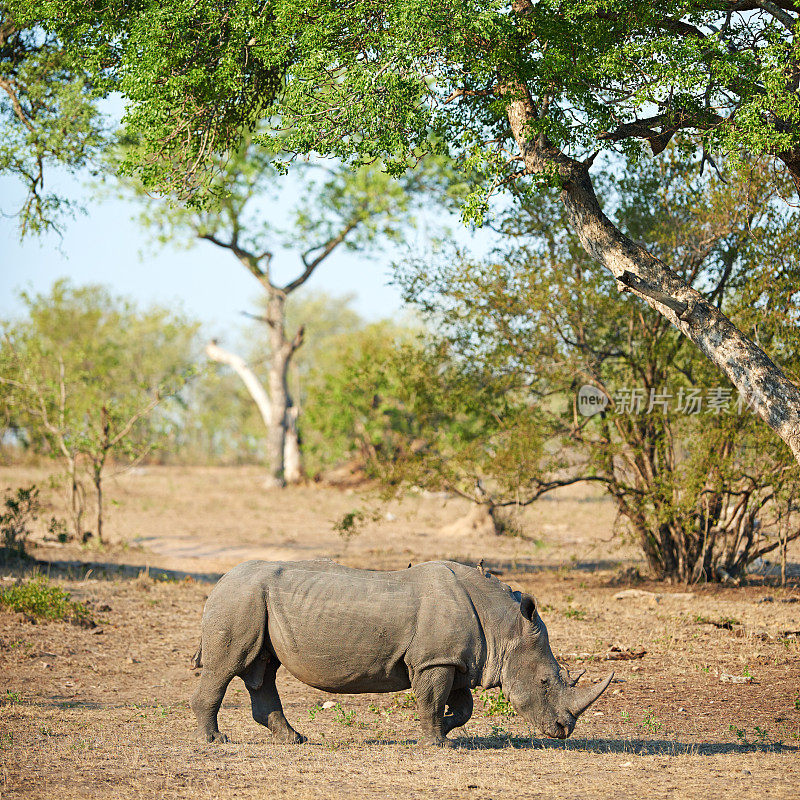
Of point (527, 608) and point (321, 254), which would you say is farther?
point (321, 254)

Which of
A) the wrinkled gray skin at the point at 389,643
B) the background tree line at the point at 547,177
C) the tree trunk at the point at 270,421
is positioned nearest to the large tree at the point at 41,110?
the background tree line at the point at 547,177

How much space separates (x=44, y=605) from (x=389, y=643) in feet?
19.3

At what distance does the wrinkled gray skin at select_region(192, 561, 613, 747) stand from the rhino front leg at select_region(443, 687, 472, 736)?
0.08 metres

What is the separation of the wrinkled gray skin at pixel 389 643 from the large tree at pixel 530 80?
3.39 meters

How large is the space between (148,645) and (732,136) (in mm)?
7707

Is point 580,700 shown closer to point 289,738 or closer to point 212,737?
point 289,738

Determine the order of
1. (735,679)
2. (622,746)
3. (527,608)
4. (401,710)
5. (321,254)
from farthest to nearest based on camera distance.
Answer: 1. (321,254)
2. (735,679)
3. (401,710)
4. (622,746)
5. (527,608)

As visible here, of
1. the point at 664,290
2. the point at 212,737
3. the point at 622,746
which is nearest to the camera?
the point at 212,737

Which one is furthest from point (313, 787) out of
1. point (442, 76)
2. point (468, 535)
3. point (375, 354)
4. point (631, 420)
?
point (375, 354)

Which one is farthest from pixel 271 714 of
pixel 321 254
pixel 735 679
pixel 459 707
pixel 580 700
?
pixel 321 254

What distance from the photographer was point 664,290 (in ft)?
27.4

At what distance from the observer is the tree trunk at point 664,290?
7.81 metres

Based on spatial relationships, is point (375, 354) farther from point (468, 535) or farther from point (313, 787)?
point (313, 787)

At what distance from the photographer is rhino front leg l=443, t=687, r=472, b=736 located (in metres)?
6.01
